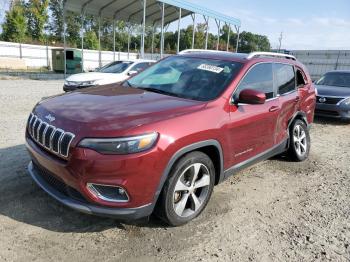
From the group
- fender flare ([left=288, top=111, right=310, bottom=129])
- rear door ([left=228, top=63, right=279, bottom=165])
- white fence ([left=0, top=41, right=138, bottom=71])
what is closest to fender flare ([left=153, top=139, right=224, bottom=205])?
rear door ([left=228, top=63, right=279, bottom=165])

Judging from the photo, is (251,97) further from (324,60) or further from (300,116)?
(324,60)

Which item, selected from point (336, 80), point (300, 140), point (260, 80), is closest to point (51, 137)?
point (260, 80)

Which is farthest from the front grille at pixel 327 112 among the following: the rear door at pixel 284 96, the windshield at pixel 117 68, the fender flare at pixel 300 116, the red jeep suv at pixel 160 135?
the windshield at pixel 117 68

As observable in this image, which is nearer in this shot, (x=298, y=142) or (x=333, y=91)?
(x=298, y=142)

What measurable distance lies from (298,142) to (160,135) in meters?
3.59

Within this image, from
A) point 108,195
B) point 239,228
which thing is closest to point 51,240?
point 108,195

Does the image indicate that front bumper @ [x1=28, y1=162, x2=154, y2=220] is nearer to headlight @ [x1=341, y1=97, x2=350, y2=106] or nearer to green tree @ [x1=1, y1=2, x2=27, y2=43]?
headlight @ [x1=341, y1=97, x2=350, y2=106]

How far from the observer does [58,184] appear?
3.20 m

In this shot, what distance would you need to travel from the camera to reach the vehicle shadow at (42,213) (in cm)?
342

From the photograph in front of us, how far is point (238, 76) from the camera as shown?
4098mm

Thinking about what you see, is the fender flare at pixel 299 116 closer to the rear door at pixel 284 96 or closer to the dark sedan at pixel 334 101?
the rear door at pixel 284 96

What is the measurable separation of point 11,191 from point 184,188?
6.85 feet

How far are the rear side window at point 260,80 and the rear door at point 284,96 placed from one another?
203 millimetres

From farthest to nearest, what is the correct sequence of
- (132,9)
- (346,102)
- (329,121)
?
(132,9) → (329,121) → (346,102)
